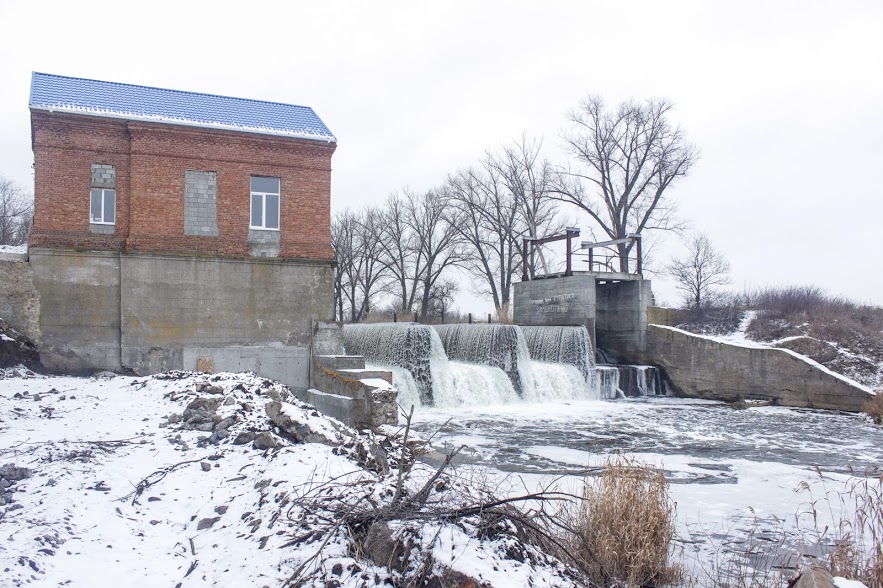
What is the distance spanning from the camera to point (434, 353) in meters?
18.6

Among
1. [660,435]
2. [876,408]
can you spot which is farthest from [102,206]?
[876,408]

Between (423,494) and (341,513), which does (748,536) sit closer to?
(423,494)

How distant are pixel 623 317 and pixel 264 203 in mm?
14583

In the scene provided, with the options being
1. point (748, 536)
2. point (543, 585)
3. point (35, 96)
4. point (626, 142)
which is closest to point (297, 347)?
point (35, 96)

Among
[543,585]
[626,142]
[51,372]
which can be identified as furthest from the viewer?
[626,142]

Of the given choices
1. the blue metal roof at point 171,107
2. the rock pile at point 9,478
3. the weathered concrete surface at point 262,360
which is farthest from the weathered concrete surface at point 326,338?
the rock pile at point 9,478

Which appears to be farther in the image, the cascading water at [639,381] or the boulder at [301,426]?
the cascading water at [639,381]

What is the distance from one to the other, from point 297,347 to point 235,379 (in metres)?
4.87

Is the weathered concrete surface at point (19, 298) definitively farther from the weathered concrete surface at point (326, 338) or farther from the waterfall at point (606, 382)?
the waterfall at point (606, 382)

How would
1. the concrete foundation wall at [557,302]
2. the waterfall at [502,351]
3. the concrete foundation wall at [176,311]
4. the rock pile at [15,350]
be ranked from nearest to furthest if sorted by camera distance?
the rock pile at [15,350], the concrete foundation wall at [176,311], the waterfall at [502,351], the concrete foundation wall at [557,302]

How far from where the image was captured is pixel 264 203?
15.4m

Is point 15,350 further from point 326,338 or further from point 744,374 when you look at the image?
point 744,374

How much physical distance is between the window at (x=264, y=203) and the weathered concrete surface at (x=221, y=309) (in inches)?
36.3

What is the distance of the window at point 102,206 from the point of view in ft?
46.8
